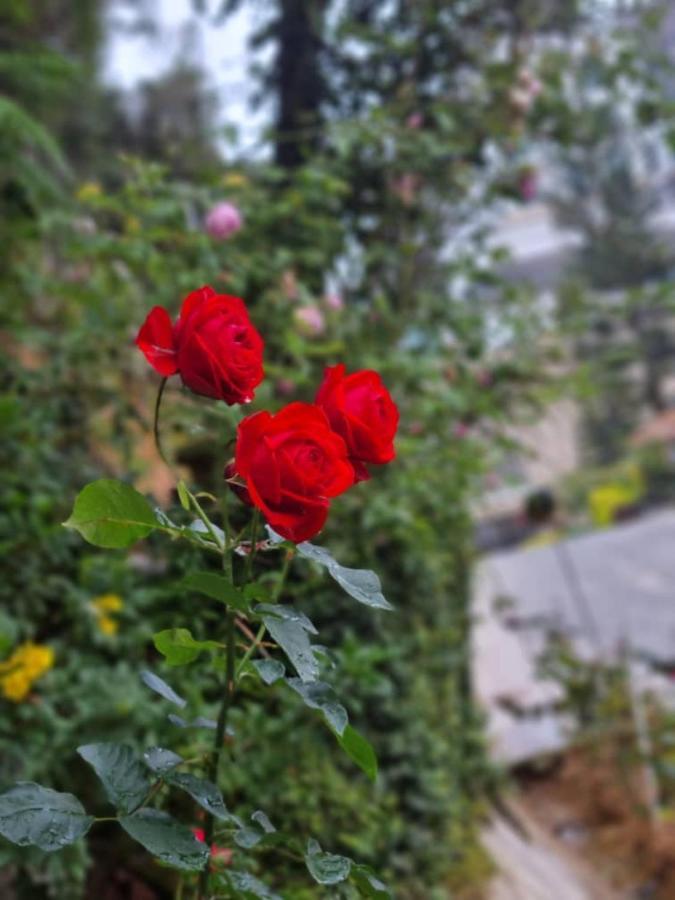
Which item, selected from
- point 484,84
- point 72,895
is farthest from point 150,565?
point 484,84

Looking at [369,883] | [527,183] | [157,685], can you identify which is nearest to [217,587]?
[157,685]

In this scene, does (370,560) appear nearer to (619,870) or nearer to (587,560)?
(619,870)

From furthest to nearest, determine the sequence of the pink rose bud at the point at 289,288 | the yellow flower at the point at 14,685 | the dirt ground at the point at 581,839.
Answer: the dirt ground at the point at 581,839
the pink rose bud at the point at 289,288
the yellow flower at the point at 14,685

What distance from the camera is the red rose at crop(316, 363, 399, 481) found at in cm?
88

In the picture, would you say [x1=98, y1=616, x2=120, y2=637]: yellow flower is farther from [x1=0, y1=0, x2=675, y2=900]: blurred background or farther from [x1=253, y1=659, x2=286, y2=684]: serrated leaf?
[x1=253, y1=659, x2=286, y2=684]: serrated leaf

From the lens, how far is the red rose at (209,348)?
0.86m

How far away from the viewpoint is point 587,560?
29.8 feet

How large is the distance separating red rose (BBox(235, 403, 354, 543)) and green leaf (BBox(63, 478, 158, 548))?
108mm

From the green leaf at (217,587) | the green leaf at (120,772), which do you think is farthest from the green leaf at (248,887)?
the green leaf at (217,587)

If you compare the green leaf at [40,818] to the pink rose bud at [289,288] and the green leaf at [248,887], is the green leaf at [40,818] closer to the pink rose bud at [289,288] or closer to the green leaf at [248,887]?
the green leaf at [248,887]

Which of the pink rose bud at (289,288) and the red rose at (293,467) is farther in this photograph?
the pink rose bud at (289,288)

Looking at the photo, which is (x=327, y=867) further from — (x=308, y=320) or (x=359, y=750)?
(x=308, y=320)

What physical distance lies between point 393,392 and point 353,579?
206cm

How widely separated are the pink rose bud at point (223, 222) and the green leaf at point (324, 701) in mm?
1765
